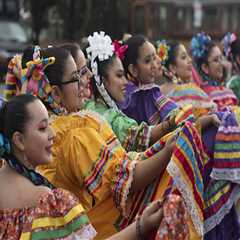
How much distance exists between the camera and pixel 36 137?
2932mm

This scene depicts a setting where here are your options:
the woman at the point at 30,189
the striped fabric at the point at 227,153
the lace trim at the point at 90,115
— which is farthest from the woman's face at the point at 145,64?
the woman at the point at 30,189

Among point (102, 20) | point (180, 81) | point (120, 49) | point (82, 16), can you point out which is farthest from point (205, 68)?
point (82, 16)

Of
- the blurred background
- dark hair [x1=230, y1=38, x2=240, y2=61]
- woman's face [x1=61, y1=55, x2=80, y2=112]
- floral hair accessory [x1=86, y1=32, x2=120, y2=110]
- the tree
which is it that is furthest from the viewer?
the tree

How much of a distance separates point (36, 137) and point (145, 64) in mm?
2070

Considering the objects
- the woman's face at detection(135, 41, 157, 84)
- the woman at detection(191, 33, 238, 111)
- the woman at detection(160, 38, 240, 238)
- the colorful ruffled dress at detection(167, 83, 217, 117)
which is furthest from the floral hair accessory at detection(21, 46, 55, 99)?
the woman at detection(191, 33, 238, 111)

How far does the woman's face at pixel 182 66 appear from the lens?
6.57 m

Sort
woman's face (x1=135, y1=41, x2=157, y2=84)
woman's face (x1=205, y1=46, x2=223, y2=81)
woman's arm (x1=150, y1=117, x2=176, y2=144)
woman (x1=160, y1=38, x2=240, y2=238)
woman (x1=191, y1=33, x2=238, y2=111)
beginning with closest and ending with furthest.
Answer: woman's arm (x1=150, y1=117, x2=176, y2=144) < woman's face (x1=135, y1=41, x2=157, y2=84) < woman (x1=160, y1=38, x2=240, y2=238) < woman (x1=191, y1=33, x2=238, y2=111) < woman's face (x1=205, y1=46, x2=223, y2=81)

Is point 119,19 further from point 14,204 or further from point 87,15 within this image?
point 14,204

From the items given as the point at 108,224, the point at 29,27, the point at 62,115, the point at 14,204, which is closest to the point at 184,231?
the point at 14,204

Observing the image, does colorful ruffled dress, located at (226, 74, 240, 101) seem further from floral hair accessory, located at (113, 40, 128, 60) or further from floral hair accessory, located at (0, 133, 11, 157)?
floral hair accessory, located at (0, 133, 11, 157)

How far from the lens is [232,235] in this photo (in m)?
3.55

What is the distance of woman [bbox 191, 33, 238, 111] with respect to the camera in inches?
267

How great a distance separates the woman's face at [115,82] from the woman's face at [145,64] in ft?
2.15

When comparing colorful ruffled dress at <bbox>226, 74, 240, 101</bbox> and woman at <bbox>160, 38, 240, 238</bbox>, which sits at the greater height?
woman at <bbox>160, 38, 240, 238</bbox>
